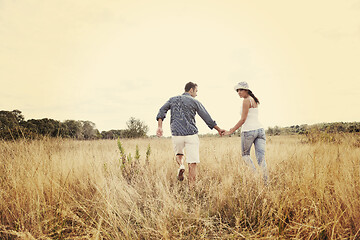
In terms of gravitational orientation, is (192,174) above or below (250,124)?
below

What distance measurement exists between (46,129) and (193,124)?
29245 millimetres

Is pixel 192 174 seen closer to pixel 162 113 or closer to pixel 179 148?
pixel 179 148

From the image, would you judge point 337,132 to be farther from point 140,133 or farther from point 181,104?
point 140,133

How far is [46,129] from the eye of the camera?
28266 millimetres

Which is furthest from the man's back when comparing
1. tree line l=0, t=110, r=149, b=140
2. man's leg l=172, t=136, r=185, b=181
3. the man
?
tree line l=0, t=110, r=149, b=140

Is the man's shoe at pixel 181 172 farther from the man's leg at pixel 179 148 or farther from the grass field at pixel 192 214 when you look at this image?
the grass field at pixel 192 214

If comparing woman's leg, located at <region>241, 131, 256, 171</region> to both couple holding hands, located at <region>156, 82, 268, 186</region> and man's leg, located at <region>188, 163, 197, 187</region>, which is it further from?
man's leg, located at <region>188, 163, 197, 187</region>

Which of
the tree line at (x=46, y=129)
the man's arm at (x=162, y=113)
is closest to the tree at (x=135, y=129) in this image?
the tree line at (x=46, y=129)

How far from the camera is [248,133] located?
4.60m

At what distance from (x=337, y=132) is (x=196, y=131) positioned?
33.1ft

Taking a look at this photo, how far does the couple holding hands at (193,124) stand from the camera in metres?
4.43

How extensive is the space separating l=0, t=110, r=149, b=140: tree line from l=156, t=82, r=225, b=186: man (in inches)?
176

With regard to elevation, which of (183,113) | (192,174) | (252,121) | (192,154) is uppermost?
(183,113)

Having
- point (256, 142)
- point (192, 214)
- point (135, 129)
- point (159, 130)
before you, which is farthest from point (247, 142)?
point (135, 129)
